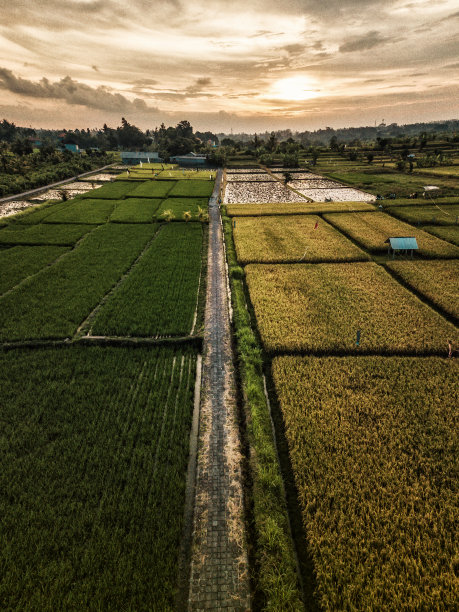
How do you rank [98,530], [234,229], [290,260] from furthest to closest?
[234,229] < [290,260] < [98,530]

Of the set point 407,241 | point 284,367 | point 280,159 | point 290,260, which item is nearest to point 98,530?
point 284,367

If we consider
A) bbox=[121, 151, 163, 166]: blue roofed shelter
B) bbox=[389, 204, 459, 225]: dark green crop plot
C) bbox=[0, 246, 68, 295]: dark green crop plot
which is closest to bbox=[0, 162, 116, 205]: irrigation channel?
bbox=[0, 246, 68, 295]: dark green crop plot

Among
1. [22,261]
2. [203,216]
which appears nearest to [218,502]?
[22,261]

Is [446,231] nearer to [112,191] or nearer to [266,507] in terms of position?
[266,507]

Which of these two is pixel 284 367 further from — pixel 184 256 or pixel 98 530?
pixel 184 256

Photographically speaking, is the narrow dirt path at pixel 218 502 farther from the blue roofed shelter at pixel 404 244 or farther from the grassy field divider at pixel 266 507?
the blue roofed shelter at pixel 404 244

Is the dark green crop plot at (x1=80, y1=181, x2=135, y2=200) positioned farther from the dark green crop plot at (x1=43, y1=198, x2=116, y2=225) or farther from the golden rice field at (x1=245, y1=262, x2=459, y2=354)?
the golden rice field at (x1=245, y1=262, x2=459, y2=354)
